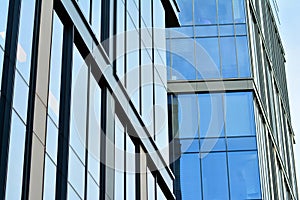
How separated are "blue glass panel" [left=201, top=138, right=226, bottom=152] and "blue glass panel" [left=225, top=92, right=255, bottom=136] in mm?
617

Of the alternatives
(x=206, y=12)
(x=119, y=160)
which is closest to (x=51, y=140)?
(x=119, y=160)

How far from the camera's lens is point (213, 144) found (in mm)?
41688

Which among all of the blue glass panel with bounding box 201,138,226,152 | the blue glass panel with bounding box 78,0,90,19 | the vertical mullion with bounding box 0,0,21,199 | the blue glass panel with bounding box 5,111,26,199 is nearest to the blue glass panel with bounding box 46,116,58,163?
the blue glass panel with bounding box 5,111,26,199

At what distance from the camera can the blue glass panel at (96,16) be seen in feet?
A: 76.1

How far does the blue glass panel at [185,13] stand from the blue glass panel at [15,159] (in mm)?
29496

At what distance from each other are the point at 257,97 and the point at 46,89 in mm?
27275

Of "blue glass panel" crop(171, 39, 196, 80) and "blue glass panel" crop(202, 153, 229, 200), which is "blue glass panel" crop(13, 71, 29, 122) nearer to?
"blue glass panel" crop(202, 153, 229, 200)

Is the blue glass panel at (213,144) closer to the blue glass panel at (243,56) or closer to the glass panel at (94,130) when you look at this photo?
the blue glass panel at (243,56)

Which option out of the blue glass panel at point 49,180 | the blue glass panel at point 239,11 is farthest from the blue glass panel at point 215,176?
the blue glass panel at point 49,180

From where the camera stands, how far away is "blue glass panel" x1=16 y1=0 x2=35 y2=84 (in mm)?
16859

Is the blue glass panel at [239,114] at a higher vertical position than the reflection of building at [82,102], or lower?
higher

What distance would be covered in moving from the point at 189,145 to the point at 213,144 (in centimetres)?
130

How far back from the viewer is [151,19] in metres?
31.1

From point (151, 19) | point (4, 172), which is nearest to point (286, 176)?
point (151, 19)
